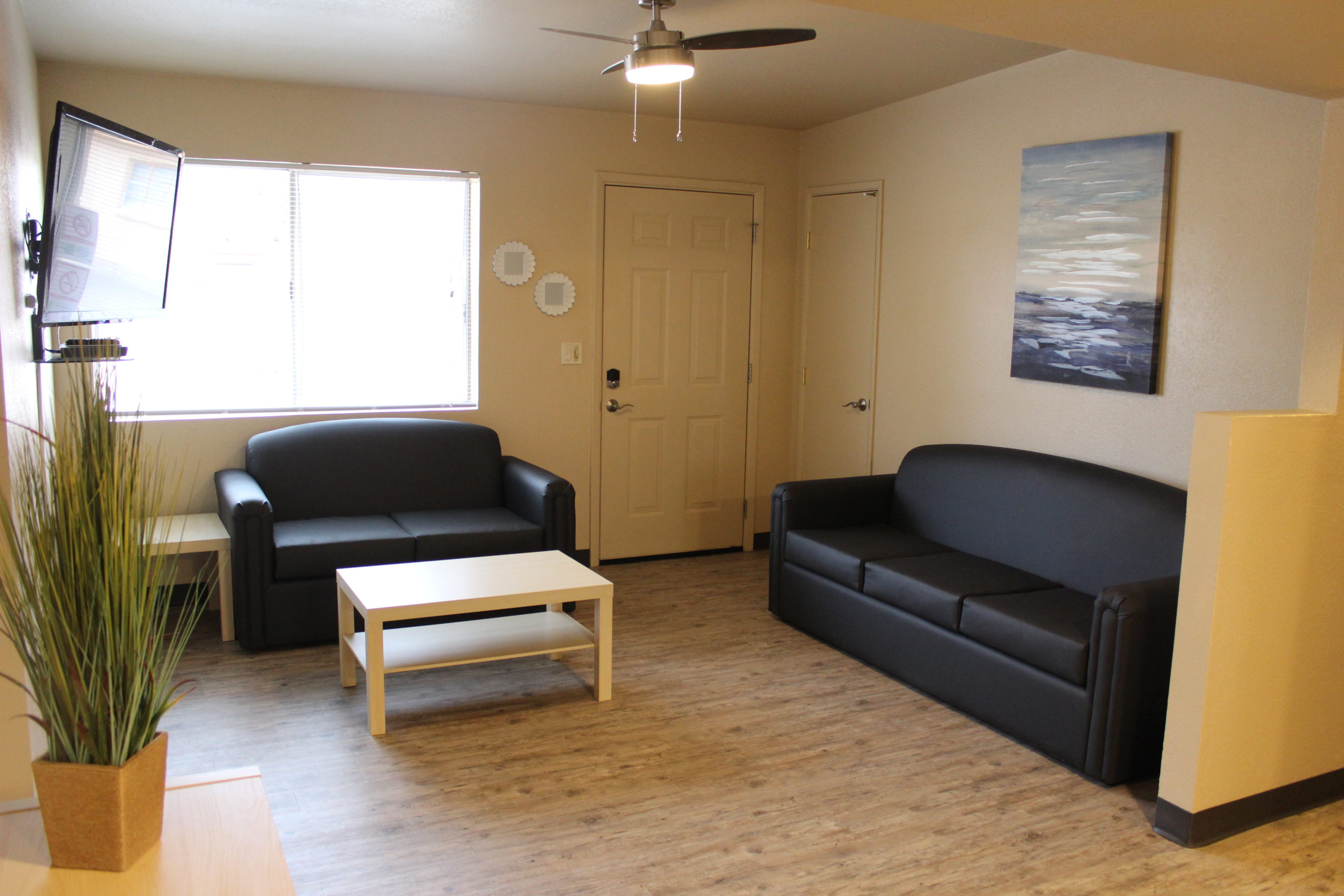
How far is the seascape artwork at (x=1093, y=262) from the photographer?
3.74 m

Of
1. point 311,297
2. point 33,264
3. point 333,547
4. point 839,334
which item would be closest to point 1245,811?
point 839,334

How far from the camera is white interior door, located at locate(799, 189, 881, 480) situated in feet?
17.6

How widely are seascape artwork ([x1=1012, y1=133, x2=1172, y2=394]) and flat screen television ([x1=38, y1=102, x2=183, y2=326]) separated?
11.2ft

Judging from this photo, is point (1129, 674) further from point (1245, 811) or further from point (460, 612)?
point (460, 612)

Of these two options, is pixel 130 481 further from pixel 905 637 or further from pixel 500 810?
pixel 905 637

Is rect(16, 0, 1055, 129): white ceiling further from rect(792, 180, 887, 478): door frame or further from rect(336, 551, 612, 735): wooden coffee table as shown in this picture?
rect(336, 551, 612, 735): wooden coffee table

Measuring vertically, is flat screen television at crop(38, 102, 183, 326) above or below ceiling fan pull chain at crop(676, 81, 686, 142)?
below

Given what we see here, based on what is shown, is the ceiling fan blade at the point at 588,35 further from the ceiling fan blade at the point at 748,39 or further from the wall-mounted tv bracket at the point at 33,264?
the wall-mounted tv bracket at the point at 33,264

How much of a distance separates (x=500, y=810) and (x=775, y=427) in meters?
3.57

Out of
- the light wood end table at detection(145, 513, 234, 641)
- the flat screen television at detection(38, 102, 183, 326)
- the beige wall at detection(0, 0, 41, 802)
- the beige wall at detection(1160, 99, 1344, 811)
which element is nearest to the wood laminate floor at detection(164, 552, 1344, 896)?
the light wood end table at detection(145, 513, 234, 641)

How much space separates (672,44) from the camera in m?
3.30

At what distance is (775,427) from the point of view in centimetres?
608

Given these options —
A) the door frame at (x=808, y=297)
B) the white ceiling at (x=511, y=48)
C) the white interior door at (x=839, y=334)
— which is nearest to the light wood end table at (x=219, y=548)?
the white ceiling at (x=511, y=48)

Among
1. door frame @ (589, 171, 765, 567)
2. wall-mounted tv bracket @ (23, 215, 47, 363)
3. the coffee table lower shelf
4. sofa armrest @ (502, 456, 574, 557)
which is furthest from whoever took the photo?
door frame @ (589, 171, 765, 567)
